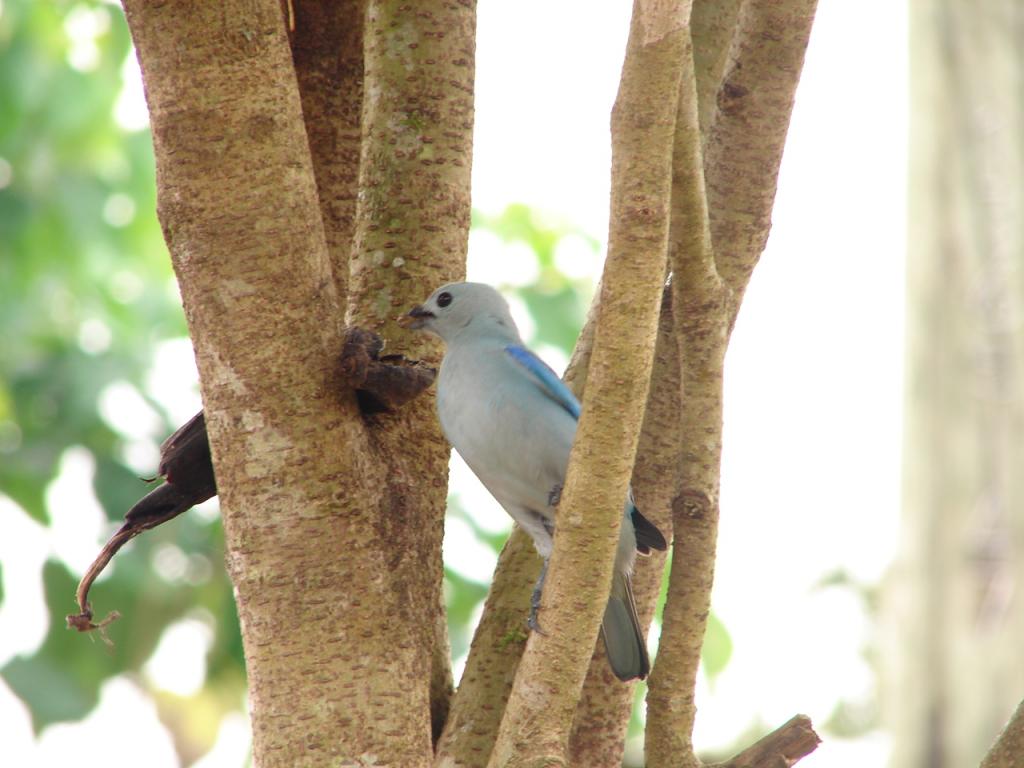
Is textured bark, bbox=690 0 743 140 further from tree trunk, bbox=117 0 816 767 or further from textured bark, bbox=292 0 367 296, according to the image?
textured bark, bbox=292 0 367 296

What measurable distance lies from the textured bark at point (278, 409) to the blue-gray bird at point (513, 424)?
52cm

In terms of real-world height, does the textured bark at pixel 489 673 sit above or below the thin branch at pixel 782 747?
above

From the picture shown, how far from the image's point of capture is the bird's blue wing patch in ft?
11.3

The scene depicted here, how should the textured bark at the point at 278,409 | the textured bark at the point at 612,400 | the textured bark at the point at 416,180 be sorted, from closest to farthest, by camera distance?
1. the textured bark at the point at 612,400
2. the textured bark at the point at 278,409
3. the textured bark at the point at 416,180

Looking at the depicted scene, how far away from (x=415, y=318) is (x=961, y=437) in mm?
1468

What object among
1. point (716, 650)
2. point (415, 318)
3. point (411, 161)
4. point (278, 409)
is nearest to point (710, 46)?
point (411, 161)

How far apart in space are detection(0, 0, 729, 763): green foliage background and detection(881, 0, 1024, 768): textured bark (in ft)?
7.12

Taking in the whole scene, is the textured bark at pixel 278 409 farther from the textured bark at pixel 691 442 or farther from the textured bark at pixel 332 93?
the textured bark at pixel 332 93

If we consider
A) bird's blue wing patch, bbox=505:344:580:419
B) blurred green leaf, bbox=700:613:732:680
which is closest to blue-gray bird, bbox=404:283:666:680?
bird's blue wing patch, bbox=505:344:580:419

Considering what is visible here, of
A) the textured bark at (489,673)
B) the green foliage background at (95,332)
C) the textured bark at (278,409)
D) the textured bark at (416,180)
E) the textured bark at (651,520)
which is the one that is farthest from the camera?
the green foliage background at (95,332)

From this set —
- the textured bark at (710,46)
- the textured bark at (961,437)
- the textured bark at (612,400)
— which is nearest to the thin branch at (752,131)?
the textured bark at (710,46)

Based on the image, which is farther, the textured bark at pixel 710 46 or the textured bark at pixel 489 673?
the textured bark at pixel 710 46

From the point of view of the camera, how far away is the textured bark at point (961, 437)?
3.35 m

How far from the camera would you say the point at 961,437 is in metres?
3.37
